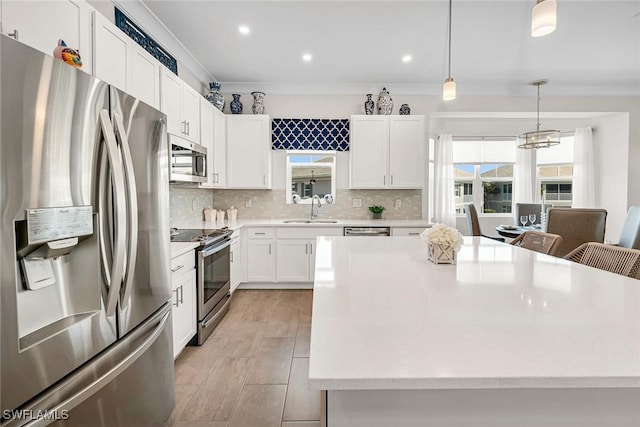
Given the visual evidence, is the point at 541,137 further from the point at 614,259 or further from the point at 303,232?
the point at 303,232

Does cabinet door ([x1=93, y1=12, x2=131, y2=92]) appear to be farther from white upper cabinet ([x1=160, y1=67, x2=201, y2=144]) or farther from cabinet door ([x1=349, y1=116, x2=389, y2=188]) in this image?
cabinet door ([x1=349, y1=116, x2=389, y2=188])

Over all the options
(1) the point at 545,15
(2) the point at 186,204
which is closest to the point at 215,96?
(2) the point at 186,204

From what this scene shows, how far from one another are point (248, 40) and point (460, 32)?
2.11 m

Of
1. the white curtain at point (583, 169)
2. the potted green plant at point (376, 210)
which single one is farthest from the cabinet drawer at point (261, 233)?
the white curtain at point (583, 169)

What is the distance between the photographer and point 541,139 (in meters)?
4.51

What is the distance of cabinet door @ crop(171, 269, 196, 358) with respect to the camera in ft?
7.56

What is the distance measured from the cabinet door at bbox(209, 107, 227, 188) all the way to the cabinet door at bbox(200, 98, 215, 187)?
73mm

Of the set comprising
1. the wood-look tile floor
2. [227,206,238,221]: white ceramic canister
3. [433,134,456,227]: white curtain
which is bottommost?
the wood-look tile floor

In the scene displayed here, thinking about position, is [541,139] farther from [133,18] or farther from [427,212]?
[133,18]

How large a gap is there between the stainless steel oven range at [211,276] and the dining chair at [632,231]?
408cm

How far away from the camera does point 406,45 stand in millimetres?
3467

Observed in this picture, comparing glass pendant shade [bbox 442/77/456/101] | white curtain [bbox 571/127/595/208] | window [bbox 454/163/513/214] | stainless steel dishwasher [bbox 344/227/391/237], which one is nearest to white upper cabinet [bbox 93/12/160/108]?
glass pendant shade [bbox 442/77/456/101]

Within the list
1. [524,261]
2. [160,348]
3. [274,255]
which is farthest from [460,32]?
[160,348]

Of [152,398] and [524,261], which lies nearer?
[152,398]
